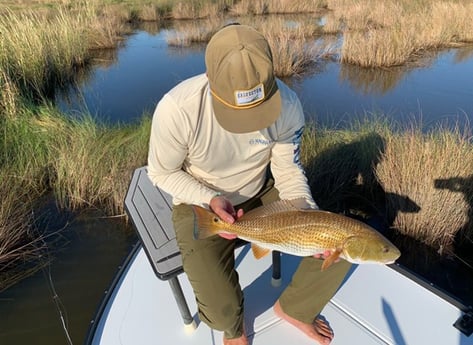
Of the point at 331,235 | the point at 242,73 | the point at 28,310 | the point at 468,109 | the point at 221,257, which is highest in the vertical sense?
the point at 242,73

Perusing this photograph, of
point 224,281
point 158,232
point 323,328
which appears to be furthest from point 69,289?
point 323,328

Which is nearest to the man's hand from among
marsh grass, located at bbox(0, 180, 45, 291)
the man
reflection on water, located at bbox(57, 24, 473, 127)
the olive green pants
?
the man

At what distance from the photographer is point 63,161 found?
14.5 ft

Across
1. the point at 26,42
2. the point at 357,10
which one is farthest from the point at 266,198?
the point at 357,10

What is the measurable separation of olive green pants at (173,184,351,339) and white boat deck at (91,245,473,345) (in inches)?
8.9

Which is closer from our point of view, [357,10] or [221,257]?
[221,257]

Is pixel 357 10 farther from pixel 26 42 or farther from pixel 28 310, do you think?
pixel 28 310

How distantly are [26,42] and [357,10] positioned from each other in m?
11.7

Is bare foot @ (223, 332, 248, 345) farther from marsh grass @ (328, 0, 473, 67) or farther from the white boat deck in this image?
marsh grass @ (328, 0, 473, 67)

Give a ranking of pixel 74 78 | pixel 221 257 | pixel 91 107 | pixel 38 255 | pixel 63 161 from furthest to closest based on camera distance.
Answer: pixel 74 78 < pixel 91 107 < pixel 63 161 < pixel 38 255 < pixel 221 257

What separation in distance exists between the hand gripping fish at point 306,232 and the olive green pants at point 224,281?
0.65 ft

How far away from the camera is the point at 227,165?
6.79 ft

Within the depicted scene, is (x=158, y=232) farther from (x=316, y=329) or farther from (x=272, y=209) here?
(x=316, y=329)

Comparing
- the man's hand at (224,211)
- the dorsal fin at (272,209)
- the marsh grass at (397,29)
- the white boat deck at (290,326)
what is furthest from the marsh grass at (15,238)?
the marsh grass at (397,29)
